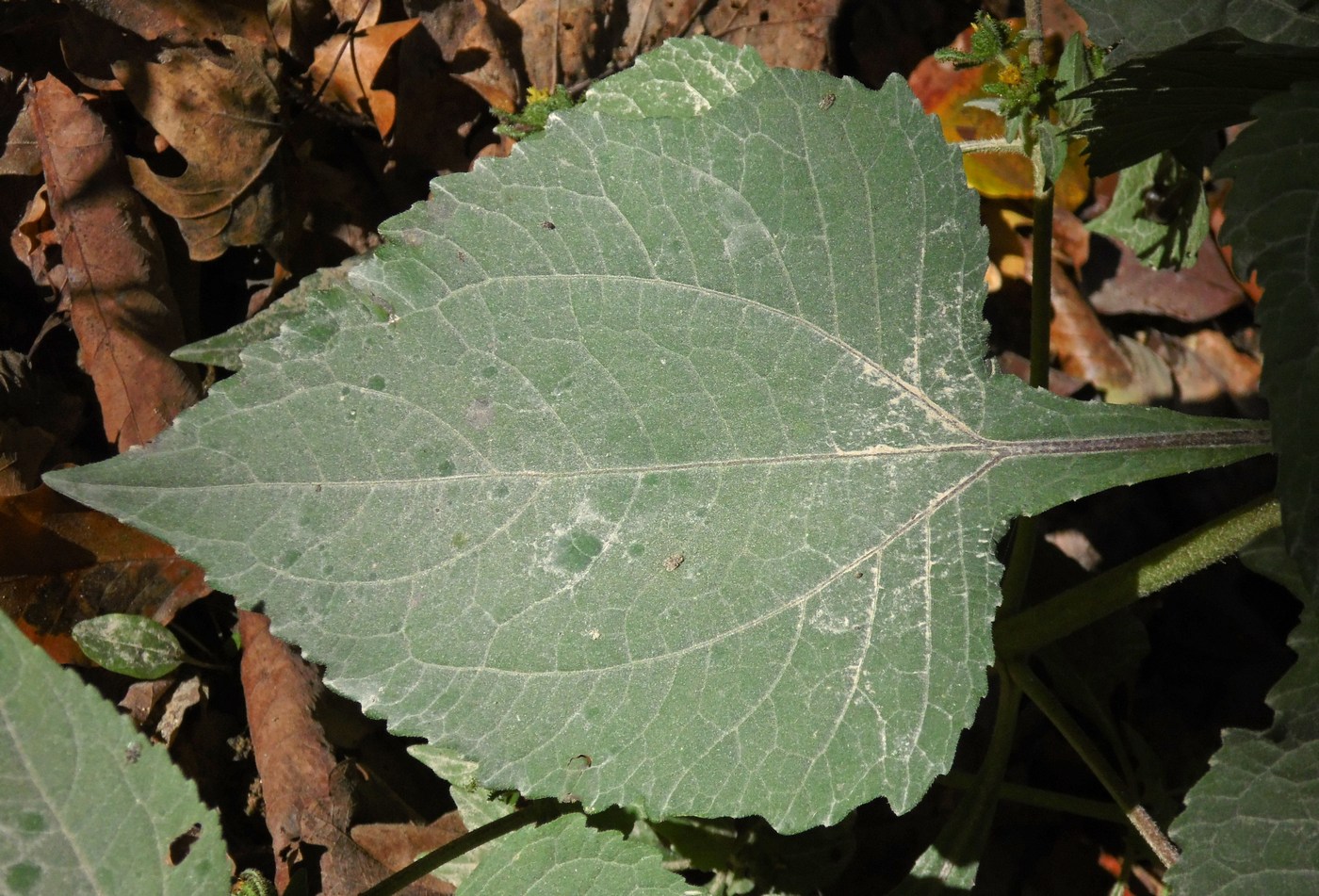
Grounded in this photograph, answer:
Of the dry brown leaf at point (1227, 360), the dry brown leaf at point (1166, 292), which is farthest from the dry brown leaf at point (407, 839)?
the dry brown leaf at point (1227, 360)

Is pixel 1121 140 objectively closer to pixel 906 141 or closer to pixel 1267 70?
pixel 1267 70

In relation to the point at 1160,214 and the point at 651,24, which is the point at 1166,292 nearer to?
the point at 1160,214

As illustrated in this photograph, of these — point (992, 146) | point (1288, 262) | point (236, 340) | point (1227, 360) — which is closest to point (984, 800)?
point (1288, 262)

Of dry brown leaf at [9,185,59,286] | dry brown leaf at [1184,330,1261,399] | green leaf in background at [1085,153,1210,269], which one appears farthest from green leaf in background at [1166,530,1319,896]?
dry brown leaf at [9,185,59,286]

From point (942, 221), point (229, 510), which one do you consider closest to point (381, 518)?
point (229, 510)

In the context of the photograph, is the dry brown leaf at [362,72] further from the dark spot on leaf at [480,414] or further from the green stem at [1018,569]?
the green stem at [1018,569]

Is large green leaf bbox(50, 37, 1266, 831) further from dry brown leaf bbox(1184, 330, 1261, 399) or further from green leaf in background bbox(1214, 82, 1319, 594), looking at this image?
dry brown leaf bbox(1184, 330, 1261, 399)
